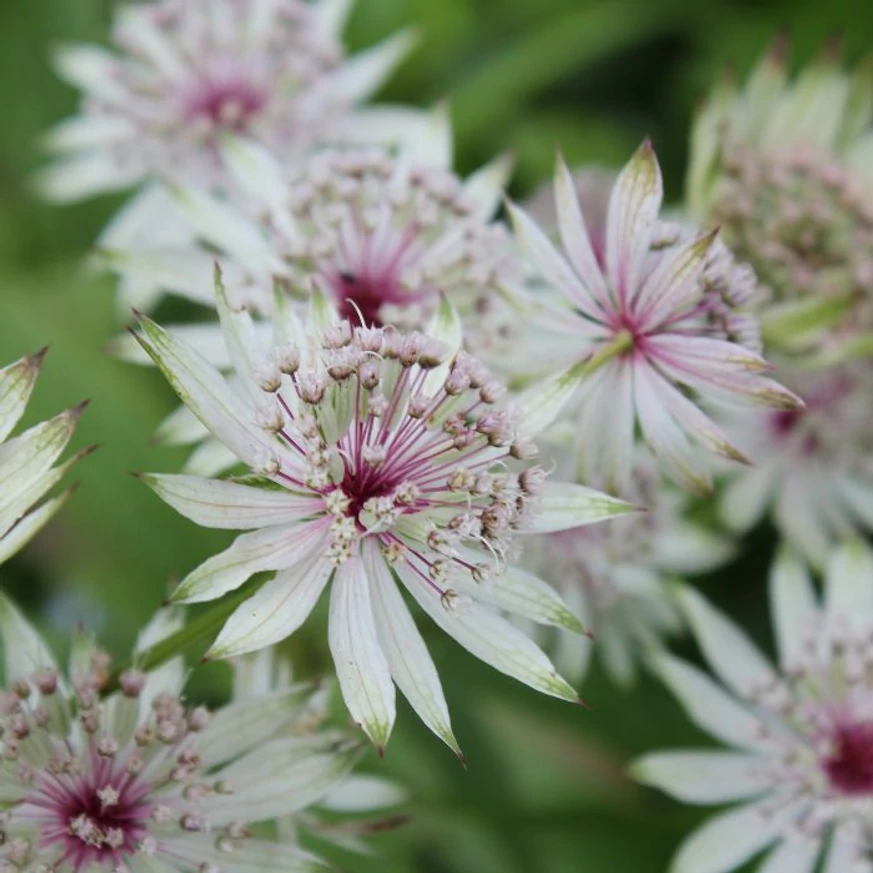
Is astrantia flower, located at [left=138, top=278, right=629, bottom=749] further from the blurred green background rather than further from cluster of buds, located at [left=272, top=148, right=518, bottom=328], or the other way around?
the blurred green background

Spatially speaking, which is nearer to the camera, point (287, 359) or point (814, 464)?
point (287, 359)

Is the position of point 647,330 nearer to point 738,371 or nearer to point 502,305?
point 738,371

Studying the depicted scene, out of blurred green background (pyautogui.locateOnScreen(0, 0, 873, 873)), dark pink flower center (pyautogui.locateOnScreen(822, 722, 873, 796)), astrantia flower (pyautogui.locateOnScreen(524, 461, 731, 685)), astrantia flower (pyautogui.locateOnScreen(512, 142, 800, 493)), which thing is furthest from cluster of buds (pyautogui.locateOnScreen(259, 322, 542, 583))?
dark pink flower center (pyautogui.locateOnScreen(822, 722, 873, 796))

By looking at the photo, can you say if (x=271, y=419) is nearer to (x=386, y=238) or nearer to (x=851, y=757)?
(x=386, y=238)

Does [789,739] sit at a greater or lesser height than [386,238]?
lesser

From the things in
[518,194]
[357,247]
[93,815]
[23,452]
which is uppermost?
[518,194]

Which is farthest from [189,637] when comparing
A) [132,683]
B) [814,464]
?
[814,464]

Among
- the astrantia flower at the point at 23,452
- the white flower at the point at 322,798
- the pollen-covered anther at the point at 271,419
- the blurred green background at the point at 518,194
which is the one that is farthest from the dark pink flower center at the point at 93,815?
the blurred green background at the point at 518,194
